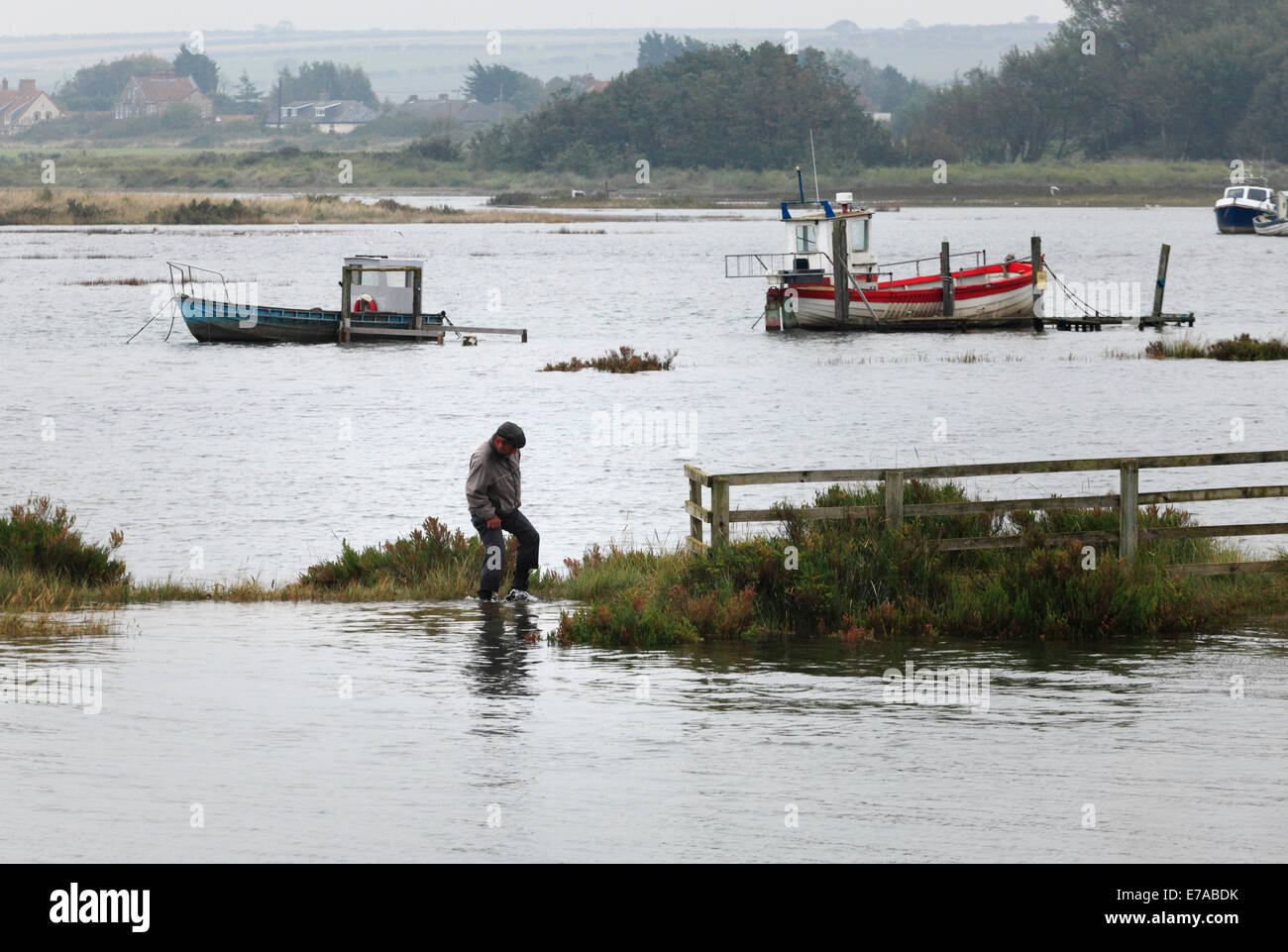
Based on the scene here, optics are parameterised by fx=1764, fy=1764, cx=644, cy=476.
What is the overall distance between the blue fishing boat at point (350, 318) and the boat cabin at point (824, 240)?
31.2 feet

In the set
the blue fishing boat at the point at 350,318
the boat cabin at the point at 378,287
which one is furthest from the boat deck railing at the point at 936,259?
the boat cabin at the point at 378,287

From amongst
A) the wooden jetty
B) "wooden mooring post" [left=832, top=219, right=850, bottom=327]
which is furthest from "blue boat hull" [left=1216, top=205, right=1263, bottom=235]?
"wooden mooring post" [left=832, top=219, right=850, bottom=327]

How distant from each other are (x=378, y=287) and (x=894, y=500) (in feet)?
148

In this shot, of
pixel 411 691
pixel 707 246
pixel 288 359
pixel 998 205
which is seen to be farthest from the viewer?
pixel 998 205

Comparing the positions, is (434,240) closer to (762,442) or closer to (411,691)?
(762,442)

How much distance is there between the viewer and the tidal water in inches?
392

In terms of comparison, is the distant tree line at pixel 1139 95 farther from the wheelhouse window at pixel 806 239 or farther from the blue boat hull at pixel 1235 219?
the wheelhouse window at pixel 806 239

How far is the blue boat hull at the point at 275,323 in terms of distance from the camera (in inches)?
2297

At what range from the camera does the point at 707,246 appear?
402 feet

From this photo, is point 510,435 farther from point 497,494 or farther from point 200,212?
point 200,212
